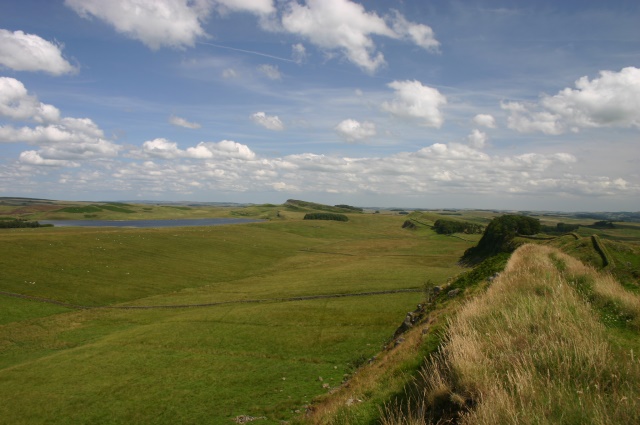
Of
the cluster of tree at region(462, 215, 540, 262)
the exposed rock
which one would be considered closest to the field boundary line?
the exposed rock

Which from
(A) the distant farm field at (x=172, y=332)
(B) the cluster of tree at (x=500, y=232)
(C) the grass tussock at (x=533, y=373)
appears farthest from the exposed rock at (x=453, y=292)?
(B) the cluster of tree at (x=500, y=232)

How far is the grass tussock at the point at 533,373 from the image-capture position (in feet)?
23.5

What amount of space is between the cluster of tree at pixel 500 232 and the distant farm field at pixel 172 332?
24848 mm

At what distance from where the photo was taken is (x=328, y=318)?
47.4 meters

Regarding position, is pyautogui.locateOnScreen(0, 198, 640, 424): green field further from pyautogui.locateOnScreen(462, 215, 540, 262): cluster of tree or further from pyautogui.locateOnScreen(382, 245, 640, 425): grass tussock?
pyautogui.locateOnScreen(462, 215, 540, 262): cluster of tree

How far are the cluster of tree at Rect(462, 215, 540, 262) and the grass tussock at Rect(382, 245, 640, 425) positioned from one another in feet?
272

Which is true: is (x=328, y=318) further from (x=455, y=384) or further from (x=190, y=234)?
(x=190, y=234)

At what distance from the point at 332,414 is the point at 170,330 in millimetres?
38009

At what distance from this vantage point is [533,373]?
29.1ft

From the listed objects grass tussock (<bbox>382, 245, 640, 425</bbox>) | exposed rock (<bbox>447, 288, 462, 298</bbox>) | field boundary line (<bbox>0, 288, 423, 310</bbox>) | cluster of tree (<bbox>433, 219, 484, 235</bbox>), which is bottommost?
Result: field boundary line (<bbox>0, 288, 423, 310</bbox>)

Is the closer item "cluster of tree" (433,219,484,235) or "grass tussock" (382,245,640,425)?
"grass tussock" (382,245,640,425)

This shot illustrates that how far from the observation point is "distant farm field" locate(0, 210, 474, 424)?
27812 millimetres

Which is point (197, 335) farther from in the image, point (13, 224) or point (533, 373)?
point (13, 224)

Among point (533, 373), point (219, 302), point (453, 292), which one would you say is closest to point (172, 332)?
point (219, 302)
